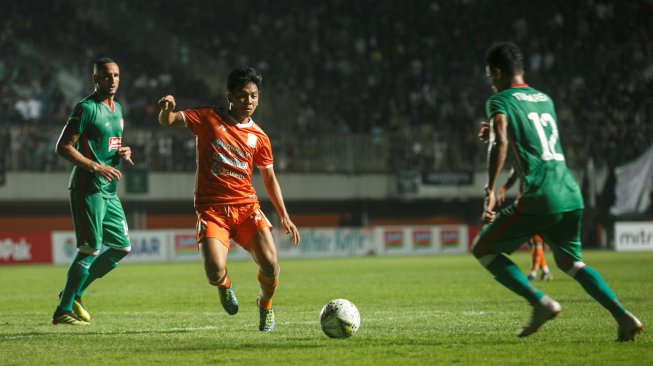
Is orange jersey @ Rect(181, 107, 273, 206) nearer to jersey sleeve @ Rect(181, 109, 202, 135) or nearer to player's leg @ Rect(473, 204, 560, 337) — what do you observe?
jersey sleeve @ Rect(181, 109, 202, 135)

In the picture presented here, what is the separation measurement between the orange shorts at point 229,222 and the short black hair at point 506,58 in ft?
8.07

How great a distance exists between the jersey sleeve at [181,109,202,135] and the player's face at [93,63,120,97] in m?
1.58

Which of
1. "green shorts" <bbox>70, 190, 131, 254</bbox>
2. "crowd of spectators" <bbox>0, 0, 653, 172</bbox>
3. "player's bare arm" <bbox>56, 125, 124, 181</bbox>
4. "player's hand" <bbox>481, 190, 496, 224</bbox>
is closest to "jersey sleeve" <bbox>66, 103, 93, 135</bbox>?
"player's bare arm" <bbox>56, 125, 124, 181</bbox>

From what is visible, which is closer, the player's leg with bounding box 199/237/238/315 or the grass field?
the grass field

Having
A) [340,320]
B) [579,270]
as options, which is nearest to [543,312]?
[579,270]

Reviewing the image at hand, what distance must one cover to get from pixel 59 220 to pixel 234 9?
9.70m

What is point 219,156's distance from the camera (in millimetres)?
8961

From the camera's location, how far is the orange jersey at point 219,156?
8945 millimetres

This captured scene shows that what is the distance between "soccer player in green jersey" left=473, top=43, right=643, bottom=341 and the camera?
7629 mm

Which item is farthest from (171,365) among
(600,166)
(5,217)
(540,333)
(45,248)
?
(600,166)

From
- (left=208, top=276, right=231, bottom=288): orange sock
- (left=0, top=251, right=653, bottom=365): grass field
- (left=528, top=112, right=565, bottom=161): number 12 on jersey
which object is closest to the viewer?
(left=0, top=251, right=653, bottom=365): grass field

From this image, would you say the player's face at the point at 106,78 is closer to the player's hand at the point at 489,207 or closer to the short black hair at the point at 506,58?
the short black hair at the point at 506,58

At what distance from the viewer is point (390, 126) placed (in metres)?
35.6

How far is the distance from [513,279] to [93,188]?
4.56 m
